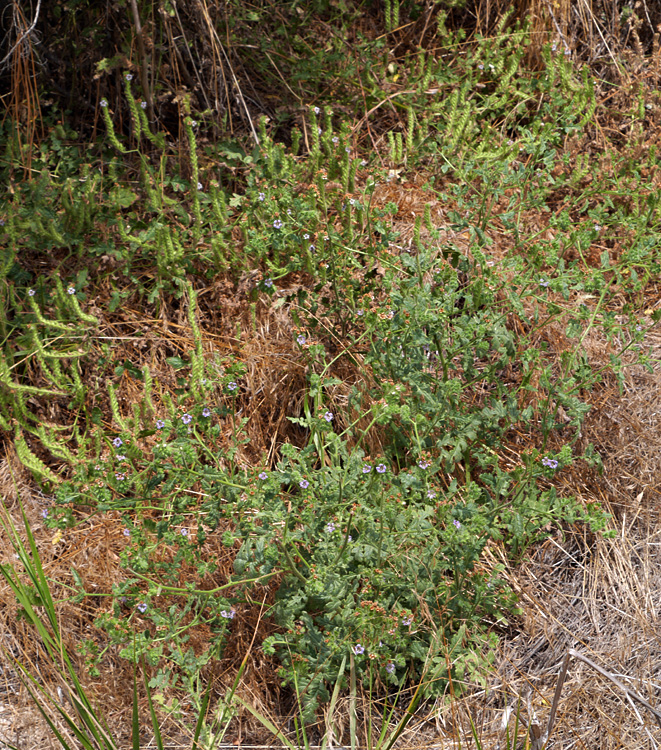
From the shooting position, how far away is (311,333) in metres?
2.97

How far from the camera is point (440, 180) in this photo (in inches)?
143

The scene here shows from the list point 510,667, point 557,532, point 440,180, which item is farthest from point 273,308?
point 510,667

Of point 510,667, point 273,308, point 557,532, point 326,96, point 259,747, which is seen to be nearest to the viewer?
point 259,747

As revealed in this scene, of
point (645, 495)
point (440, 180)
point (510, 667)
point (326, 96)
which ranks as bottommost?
point (510, 667)

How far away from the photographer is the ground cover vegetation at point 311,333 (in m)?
2.22

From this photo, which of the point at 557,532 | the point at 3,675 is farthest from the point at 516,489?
the point at 3,675

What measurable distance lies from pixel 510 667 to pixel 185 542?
109 centimetres

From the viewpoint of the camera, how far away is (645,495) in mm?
2670

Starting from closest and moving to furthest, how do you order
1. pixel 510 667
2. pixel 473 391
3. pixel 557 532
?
pixel 510 667 → pixel 557 532 → pixel 473 391

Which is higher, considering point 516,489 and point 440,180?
point 440,180

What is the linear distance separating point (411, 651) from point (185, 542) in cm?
74

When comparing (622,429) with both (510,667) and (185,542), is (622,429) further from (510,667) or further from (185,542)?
(185,542)

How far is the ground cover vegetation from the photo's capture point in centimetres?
222

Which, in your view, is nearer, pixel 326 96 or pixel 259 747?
pixel 259 747
